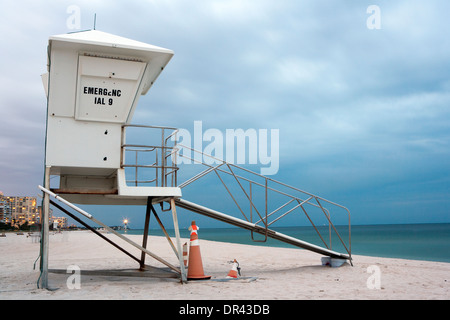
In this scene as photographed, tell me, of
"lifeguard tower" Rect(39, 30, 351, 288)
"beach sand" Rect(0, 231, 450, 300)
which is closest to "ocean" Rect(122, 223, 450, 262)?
"beach sand" Rect(0, 231, 450, 300)

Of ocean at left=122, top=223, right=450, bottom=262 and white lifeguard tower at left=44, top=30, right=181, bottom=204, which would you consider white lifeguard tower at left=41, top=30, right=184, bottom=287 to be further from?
ocean at left=122, top=223, right=450, bottom=262

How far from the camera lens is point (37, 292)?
347 inches

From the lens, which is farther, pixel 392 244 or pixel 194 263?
pixel 392 244

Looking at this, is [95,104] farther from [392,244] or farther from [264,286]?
[392,244]

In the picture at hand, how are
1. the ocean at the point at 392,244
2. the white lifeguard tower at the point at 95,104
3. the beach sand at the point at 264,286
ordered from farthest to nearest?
the ocean at the point at 392,244, the white lifeguard tower at the point at 95,104, the beach sand at the point at 264,286

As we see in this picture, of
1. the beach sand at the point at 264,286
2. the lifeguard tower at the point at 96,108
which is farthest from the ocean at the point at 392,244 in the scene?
the lifeguard tower at the point at 96,108

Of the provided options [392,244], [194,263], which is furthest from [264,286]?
[392,244]

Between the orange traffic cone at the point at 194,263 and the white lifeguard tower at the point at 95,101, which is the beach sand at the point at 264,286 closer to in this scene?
the orange traffic cone at the point at 194,263

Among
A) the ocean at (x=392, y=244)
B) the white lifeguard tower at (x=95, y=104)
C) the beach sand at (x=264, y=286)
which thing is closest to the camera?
the beach sand at (x=264, y=286)

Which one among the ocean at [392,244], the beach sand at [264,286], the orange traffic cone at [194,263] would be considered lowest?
the ocean at [392,244]

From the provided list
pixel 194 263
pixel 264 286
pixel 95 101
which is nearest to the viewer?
pixel 264 286

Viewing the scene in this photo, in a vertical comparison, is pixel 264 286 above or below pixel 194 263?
below
